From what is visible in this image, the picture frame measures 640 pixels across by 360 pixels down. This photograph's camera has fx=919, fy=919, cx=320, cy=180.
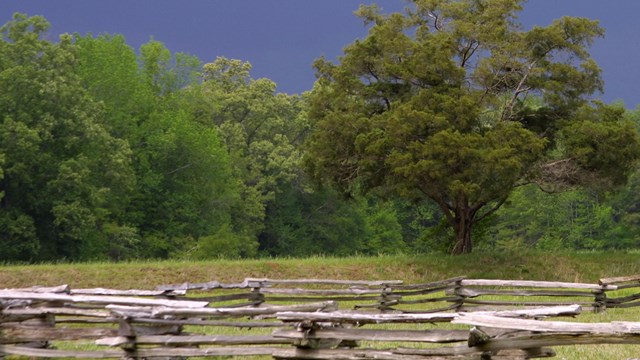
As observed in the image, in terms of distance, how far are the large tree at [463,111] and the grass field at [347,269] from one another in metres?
2.76

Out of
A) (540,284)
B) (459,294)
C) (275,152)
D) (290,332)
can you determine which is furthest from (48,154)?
(290,332)

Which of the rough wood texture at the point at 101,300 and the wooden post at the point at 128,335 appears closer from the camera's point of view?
the wooden post at the point at 128,335

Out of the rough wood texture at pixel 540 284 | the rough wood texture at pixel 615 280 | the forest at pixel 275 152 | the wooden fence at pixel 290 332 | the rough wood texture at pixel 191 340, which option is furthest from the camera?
the forest at pixel 275 152

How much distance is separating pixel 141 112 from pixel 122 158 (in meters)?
9.55

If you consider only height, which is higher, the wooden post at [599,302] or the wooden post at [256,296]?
the wooden post at [256,296]

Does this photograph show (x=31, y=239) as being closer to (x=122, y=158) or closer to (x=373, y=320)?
(x=122, y=158)

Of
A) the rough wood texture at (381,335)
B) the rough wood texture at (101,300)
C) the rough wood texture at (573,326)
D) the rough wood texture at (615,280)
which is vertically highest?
the rough wood texture at (101,300)

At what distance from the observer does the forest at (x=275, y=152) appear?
36500 mm

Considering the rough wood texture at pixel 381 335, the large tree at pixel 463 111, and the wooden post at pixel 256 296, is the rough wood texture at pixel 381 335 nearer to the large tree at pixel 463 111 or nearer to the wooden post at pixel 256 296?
the wooden post at pixel 256 296

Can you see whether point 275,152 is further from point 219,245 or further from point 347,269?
point 347,269

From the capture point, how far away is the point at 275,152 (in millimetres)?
64125

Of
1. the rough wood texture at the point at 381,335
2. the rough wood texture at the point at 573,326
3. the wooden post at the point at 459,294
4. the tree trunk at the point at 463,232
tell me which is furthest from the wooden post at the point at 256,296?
the tree trunk at the point at 463,232

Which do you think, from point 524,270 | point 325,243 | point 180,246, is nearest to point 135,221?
point 180,246

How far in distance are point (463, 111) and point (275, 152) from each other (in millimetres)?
29855
